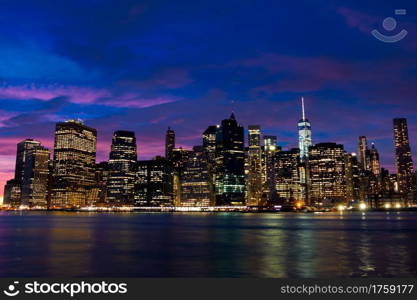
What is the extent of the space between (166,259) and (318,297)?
2425 centimetres

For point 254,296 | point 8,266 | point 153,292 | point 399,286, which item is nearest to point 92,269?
point 8,266

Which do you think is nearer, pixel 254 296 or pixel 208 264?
pixel 254 296

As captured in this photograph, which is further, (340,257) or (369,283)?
(340,257)

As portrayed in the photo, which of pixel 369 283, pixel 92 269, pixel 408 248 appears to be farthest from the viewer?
pixel 408 248

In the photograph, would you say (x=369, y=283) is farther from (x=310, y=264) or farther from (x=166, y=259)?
(x=166, y=259)

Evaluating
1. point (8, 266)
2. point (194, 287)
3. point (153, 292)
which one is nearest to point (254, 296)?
point (194, 287)

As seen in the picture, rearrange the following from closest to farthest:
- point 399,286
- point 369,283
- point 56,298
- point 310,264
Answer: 1. point 56,298
2. point 399,286
3. point 369,283
4. point 310,264

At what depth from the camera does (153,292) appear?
24297mm

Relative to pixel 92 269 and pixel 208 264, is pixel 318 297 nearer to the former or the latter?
pixel 208 264

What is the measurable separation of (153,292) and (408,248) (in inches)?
1631

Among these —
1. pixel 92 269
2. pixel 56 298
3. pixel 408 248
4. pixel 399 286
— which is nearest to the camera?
pixel 56 298

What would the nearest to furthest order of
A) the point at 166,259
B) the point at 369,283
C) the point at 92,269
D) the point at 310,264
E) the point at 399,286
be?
the point at 399,286 → the point at 369,283 → the point at 92,269 → the point at 310,264 → the point at 166,259

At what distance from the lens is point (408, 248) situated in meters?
54.2

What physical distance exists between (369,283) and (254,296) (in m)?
8.10
